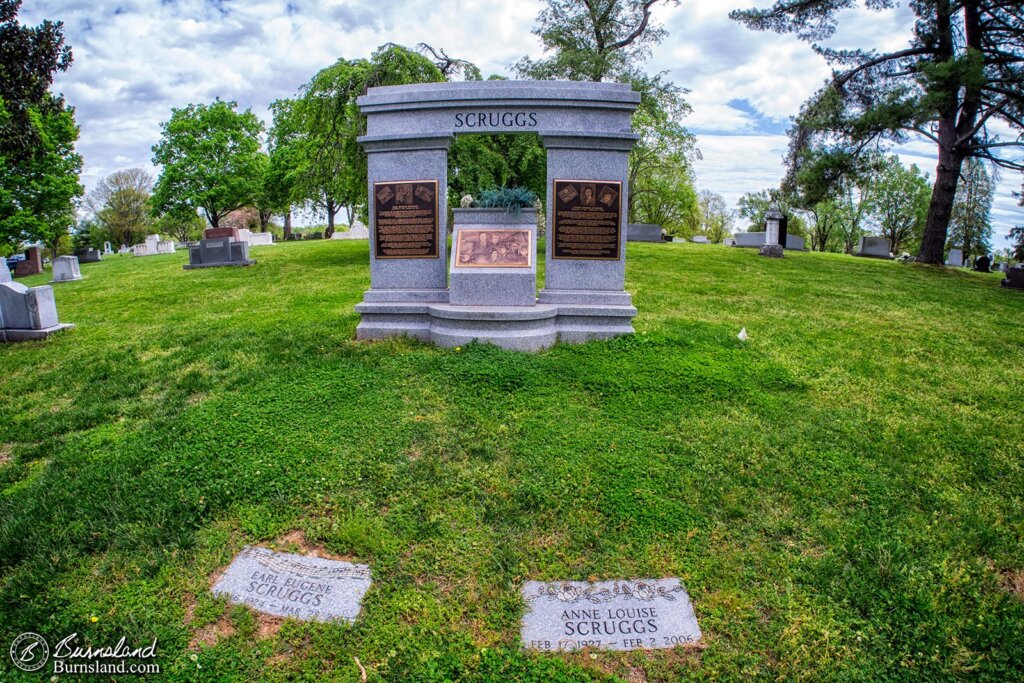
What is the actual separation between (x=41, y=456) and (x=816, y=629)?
630 centimetres

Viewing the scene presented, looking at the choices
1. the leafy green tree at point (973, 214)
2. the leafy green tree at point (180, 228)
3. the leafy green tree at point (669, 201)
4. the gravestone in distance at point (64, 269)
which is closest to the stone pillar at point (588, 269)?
the gravestone in distance at point (64, 269)

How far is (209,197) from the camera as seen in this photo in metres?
40.2

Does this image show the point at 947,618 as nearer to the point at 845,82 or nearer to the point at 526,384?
the point at 526,384

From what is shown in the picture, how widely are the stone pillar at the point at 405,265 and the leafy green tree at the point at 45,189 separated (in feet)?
115

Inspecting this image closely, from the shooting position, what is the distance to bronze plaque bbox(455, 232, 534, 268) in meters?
7.77

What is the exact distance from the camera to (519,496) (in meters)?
4.25

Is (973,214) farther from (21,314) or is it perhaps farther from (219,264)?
(21,314)

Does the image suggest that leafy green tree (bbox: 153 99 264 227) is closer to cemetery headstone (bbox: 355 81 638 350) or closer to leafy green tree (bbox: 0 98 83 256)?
leafy green tree (bbox: 0 98 83 256)

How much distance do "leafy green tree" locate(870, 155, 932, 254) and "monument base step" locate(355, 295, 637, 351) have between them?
51095 millimetres

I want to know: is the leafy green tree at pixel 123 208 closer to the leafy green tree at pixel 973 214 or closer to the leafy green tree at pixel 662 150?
the leafy green tree at pixel 662 150

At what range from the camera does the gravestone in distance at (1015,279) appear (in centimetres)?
1592

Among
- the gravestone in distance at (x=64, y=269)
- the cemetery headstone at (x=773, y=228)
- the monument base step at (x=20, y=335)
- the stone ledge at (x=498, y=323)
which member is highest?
the cemetery headstone at (x=773, y=228)

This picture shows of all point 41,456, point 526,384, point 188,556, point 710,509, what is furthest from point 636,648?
point 41,456

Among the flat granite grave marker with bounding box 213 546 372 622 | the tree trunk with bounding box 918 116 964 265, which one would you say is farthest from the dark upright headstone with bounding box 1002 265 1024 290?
the flat granite grave marker with bounding box 213 546 372 622
